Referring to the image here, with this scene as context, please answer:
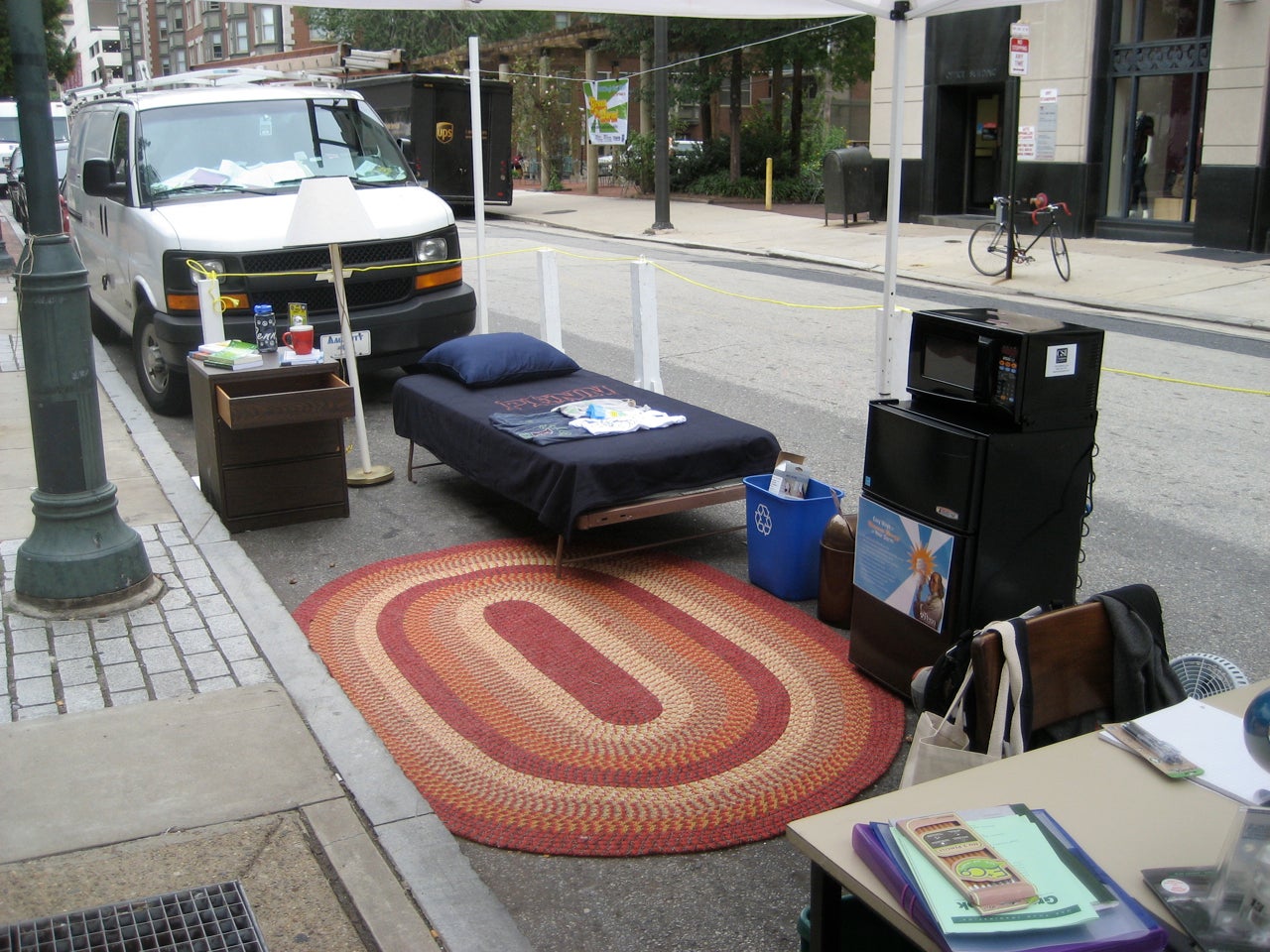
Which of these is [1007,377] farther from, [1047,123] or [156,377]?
[1047,123]

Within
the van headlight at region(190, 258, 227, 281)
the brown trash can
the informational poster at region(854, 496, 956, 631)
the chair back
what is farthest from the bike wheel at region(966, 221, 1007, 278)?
the chair back

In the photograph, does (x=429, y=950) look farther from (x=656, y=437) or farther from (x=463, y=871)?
(x=656, y=437)

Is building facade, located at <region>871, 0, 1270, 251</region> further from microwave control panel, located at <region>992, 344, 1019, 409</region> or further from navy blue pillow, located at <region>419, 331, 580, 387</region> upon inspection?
microwave control panel, located at <region>992, 344, 1019, 409</region>

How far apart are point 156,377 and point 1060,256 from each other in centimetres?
1313

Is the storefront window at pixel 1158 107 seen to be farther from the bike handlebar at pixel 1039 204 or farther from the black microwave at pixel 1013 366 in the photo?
the black microwave at pixel 1013 366

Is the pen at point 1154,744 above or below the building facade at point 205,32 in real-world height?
below

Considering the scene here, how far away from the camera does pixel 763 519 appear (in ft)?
18.6

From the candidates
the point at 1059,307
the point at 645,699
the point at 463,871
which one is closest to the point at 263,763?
the point at 463,871

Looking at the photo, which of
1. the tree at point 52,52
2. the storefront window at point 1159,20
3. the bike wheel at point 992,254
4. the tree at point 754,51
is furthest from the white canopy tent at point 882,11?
the tree at point 52,52

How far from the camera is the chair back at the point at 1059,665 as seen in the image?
3270 millimetres

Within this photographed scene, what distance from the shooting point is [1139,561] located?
610 centimetres

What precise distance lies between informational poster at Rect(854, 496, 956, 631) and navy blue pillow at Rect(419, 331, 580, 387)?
313 centimetres

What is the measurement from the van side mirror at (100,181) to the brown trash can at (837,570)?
6322 mm

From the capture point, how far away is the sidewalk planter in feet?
18.2
